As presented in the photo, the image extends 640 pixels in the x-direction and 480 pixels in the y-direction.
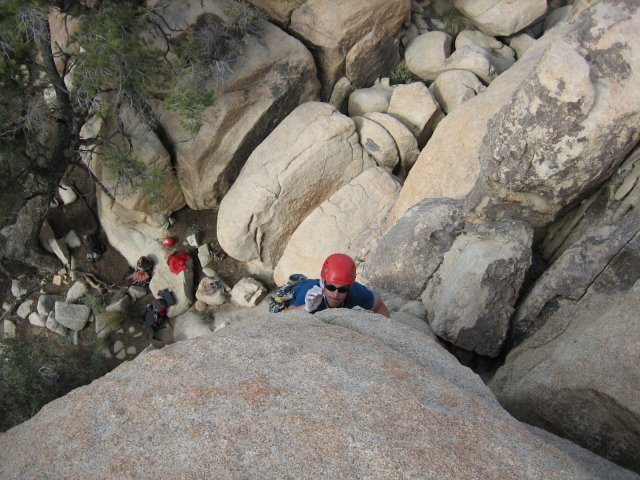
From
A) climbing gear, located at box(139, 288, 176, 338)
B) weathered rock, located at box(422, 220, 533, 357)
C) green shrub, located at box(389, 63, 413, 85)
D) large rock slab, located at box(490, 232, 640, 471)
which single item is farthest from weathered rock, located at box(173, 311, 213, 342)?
green shrub, located at box(389, 63, 413, 85)

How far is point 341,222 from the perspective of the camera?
10.7m

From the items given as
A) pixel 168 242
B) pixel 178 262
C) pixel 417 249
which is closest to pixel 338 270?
pixel 417 249

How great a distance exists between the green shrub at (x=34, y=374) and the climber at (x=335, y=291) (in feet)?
19.0

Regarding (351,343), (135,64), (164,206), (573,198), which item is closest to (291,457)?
(351,343)

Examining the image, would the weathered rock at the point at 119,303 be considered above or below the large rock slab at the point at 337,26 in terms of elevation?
below

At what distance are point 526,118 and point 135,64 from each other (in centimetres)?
707

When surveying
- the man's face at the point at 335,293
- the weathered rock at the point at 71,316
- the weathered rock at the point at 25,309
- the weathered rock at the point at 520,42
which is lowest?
the weathered rock at the point at 25,309

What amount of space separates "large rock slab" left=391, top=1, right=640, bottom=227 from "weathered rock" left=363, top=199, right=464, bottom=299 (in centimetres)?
47

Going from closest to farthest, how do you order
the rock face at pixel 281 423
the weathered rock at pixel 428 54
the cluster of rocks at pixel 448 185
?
the rock face at pixel 281 423
the cluster of rocks at pixel 448 185
the weathered rock at pixel 428 54

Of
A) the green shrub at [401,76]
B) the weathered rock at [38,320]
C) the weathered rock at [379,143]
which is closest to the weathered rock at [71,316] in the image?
the weathered rock at [38,320]

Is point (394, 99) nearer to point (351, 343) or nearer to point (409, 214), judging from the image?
point (409, 214)

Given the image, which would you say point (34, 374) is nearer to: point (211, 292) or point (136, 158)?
point (211, 292)

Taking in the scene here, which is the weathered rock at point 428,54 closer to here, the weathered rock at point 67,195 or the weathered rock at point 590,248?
the weathered rock at point 590,248

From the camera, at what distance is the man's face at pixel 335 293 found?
209 inches
